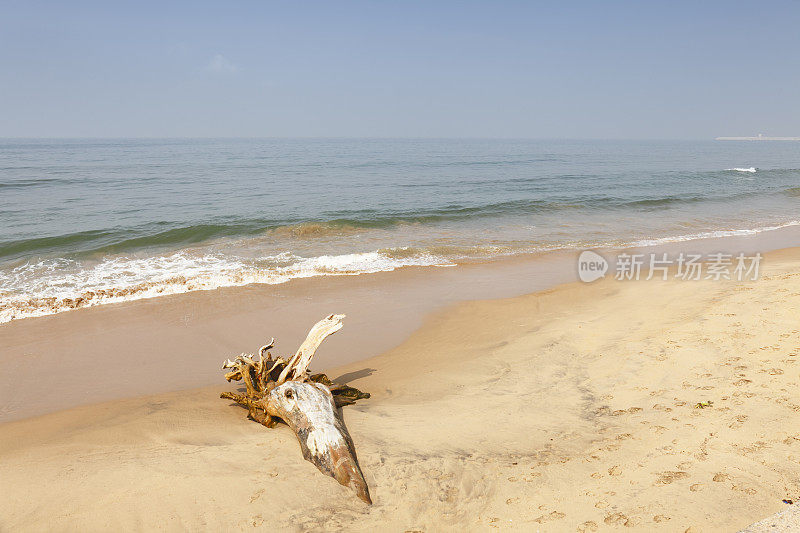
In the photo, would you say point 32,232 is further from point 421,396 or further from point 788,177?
point 788,177

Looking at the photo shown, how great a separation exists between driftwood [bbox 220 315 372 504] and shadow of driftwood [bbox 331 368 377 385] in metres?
0.57

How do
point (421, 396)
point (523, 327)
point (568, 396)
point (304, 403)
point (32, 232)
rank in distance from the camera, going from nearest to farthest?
point (304, 403)
point (568, 396)
point (421, 396)
point (523, 327)
point (32, 232)

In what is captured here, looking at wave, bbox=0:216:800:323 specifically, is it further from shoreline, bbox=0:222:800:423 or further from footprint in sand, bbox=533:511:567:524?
footprint in sand, bbox=533:511:567:524

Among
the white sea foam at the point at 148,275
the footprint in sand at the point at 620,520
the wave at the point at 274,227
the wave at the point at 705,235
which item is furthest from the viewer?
the wave at the point at 705,235

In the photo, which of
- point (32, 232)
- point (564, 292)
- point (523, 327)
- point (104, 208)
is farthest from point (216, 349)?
point (104, 208)

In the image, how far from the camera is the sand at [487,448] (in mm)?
3303

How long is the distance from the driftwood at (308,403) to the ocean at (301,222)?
507 centimetres

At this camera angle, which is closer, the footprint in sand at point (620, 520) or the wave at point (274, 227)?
the footprint in sand at point (620, 520)

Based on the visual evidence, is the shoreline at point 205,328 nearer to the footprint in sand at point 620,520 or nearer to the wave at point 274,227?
the footprint in sand at point 620,520

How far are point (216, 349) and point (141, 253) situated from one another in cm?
730

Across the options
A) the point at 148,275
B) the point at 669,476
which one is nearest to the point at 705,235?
the point at 669,476

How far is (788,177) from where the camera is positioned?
32750 millimetres

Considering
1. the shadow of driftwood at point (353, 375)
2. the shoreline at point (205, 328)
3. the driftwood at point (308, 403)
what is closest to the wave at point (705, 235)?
the shoreline at point (205, 328)

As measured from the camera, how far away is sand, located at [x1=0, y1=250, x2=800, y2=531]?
3303mm
